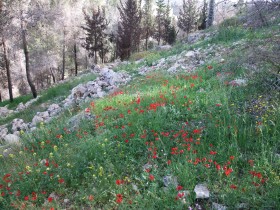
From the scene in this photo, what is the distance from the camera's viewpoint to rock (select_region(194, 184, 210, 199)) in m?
2.69

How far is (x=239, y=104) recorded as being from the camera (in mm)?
4617

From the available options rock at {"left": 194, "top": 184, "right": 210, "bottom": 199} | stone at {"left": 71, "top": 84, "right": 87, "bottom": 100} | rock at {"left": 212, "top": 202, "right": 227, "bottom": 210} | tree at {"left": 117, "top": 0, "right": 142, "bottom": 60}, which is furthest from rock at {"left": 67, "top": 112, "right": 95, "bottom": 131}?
tree at {"left": 117, "top": 0, "right": 142, "bottom": 60}

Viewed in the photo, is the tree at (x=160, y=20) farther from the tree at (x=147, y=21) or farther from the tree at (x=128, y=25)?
the tree at (x=128, y=25)

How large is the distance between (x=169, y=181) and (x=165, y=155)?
63 centimetres

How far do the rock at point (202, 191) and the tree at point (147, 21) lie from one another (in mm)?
33008

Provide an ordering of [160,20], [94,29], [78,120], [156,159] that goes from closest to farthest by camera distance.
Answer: [156,159]
[78,120]
[94,29]
[160,20]

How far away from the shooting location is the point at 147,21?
118 ft

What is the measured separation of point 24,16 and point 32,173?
14609 mm

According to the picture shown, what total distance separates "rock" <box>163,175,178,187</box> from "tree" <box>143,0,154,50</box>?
3278 centimetres

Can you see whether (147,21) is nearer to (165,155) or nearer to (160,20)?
(160,20)

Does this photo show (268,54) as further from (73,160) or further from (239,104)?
(73,160)

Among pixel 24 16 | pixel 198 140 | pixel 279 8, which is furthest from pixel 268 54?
pixel 24 16

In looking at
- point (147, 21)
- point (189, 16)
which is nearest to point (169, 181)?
point (147, 21)

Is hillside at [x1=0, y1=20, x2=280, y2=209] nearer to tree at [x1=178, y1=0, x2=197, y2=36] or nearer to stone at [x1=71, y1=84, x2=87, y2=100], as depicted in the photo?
stone at [x1=71, y1=84, x2=87, y2=100]
